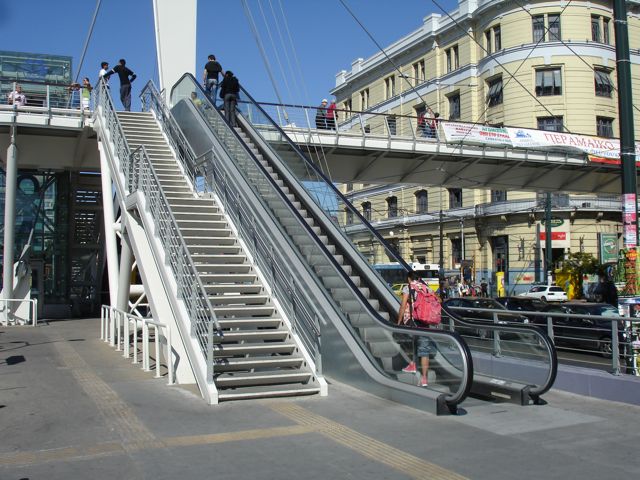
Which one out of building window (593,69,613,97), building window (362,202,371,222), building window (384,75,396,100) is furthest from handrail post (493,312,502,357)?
building window (362,202,371,222)

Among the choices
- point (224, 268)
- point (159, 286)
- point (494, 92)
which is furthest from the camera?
point (494, 92)

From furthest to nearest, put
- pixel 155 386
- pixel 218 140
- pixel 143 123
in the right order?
pixel 143 123
pixel 218 140
pixel 155 386

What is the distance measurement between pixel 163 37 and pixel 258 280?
13163mm

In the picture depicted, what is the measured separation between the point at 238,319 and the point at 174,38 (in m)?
14.7

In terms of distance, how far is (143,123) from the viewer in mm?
19844

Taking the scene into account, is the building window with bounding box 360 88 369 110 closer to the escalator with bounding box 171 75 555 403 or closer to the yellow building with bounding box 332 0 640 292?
the yellow building with bounding box 332 0 640 292

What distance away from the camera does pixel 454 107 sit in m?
58.3

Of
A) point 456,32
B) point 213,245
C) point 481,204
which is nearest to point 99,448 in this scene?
point 213,245

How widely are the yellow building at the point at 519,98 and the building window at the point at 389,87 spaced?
235 cm

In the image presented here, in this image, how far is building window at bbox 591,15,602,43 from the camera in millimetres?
51656

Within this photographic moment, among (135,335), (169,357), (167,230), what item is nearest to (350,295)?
(169,357)

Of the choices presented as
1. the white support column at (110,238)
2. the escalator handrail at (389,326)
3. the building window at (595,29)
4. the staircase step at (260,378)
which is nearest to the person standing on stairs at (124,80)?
the white support column at (110,238)

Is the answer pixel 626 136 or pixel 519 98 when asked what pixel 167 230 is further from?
pixel 519 98

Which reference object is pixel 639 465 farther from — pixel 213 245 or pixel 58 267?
pixel 58 267
